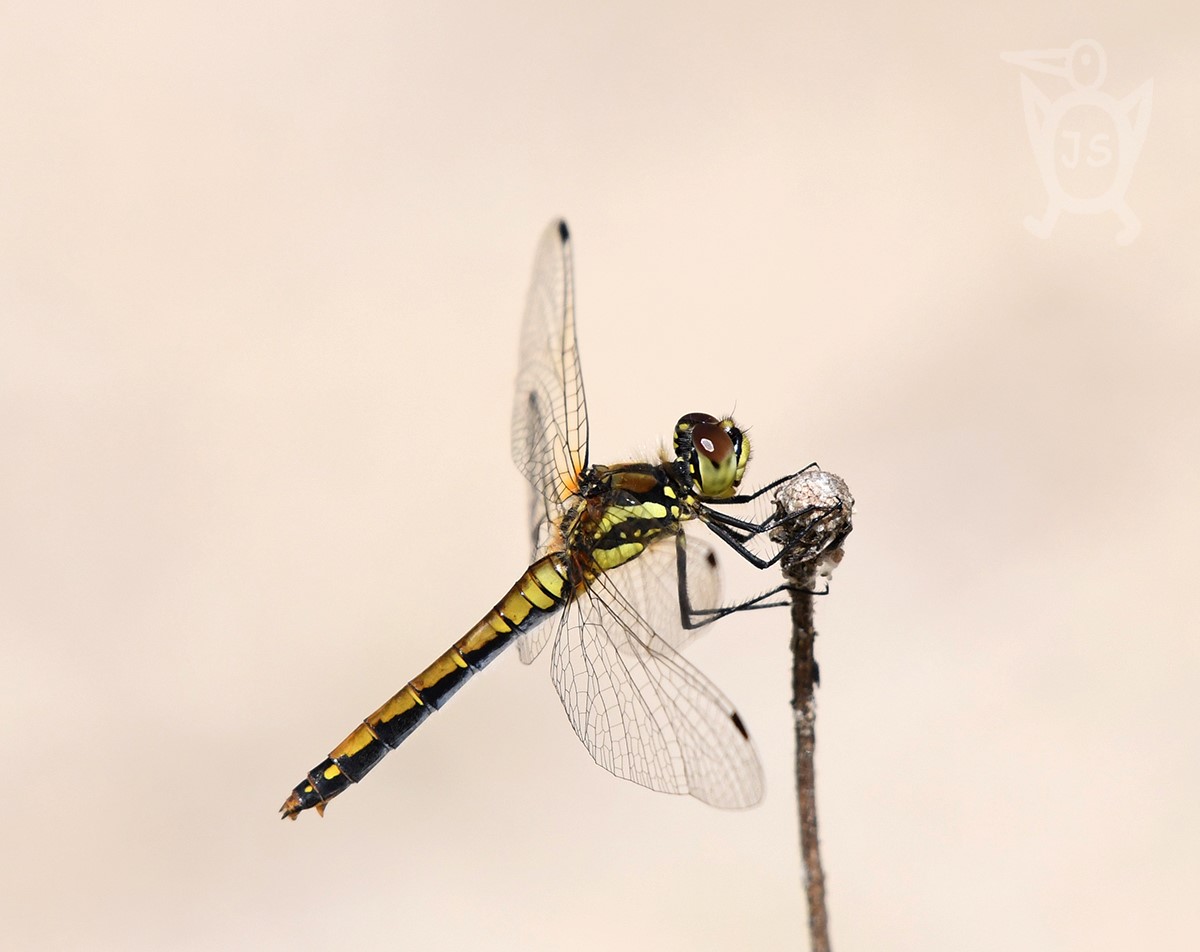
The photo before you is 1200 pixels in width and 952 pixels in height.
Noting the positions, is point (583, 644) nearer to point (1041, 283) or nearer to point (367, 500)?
point (367, 500)

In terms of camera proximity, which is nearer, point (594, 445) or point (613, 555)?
point (613, 555)

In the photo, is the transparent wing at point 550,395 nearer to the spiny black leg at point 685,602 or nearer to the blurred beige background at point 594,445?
the spiny black leg at point 685,602

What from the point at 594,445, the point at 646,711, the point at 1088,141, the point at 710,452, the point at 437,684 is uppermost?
the point at 1088,141

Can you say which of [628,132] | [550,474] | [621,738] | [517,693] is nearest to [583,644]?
[621,738]

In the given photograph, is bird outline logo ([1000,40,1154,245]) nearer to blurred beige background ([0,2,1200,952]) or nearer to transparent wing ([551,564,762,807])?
blurred beige background ([0,2,1200,952])

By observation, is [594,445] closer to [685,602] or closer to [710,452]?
[685,602]

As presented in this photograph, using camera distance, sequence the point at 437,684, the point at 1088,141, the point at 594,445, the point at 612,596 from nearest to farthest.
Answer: the point at 612,596 < the point at 437,684 < the point at 594,445 < the point at 1088,141

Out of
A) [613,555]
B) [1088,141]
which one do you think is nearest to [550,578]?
[613,555]
